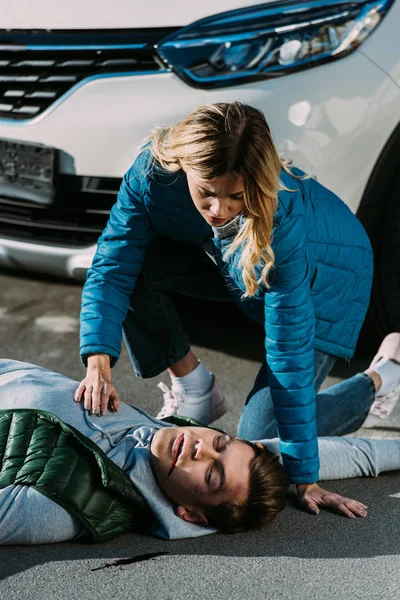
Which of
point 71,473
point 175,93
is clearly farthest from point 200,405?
point 175,93

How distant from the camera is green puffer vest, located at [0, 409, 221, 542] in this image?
9.05 ft

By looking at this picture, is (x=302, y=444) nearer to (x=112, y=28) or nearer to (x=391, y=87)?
(x=391, y=87)

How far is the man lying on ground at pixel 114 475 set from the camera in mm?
2750

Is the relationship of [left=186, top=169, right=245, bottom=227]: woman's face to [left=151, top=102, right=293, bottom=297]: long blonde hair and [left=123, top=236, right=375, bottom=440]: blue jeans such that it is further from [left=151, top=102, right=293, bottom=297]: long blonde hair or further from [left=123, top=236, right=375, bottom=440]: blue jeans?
[left=123, top=236, right=375, bottom=440]: blue jeans

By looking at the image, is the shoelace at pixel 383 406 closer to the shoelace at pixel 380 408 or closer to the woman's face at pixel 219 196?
the shoelace at pixel 380 408

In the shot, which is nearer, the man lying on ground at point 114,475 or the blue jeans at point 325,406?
the man lying on ground at point 114,475

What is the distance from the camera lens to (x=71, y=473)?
279cm

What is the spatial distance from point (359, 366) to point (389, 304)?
0.31 meters

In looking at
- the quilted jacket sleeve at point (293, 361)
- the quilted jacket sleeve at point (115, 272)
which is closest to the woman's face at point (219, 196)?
the quilted jacket sleeve at point (293, 361)

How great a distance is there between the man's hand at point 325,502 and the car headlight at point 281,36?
4.82 ft

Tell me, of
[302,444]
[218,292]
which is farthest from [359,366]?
[302,444]

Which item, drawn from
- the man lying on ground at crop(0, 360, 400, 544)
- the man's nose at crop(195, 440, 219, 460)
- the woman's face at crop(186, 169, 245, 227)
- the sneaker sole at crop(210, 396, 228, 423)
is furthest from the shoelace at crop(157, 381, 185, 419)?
the woman's face at crop(186, 169, 245, 227)

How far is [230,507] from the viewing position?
2932mm

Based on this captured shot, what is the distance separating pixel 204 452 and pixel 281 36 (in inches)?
61.8
